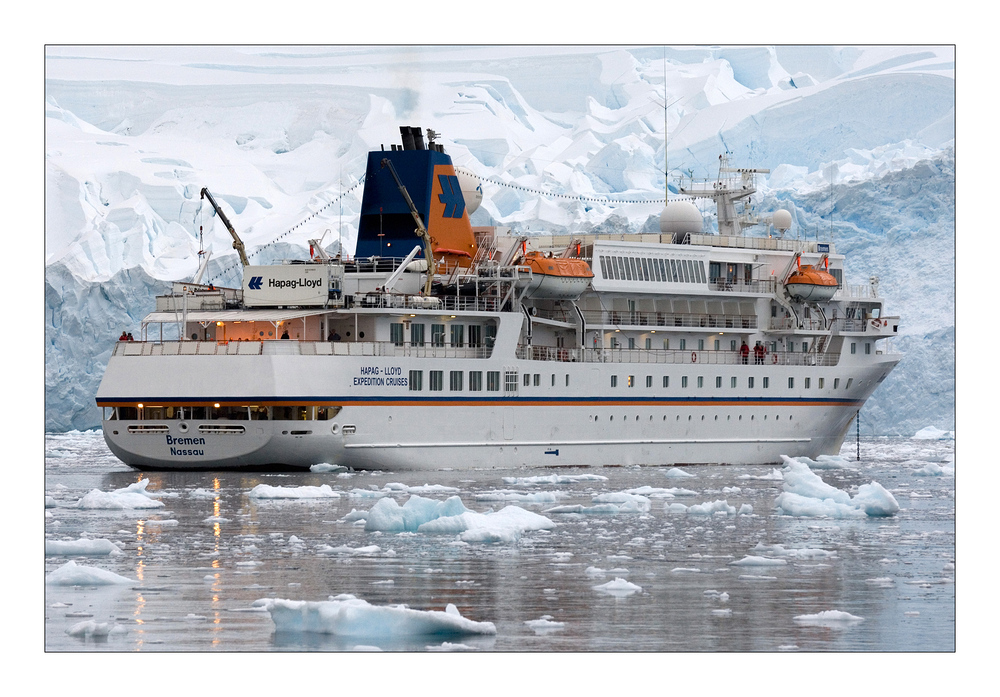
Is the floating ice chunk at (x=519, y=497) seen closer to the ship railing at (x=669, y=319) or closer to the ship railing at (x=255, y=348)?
the ship railing at (x=255, y=348)

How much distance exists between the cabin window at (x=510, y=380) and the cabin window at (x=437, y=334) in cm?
176

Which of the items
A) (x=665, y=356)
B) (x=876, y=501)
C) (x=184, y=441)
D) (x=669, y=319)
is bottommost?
(x=876, y=501)

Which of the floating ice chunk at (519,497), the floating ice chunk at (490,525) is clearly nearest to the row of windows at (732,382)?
the floating ice chunk at (519,497)

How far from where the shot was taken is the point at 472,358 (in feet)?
123

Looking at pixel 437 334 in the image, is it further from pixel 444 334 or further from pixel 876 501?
pixel 876 501

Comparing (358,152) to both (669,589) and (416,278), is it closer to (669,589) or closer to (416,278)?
(416,278)

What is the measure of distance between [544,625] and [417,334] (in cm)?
2054

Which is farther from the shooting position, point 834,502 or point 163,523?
point 834,502

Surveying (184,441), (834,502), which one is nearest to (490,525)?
(834,502)

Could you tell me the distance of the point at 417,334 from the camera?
36875 millimetres

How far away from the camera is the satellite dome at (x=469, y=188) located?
143ft

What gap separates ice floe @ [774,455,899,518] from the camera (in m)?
26.9

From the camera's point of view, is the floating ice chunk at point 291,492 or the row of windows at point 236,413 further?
the row of windows at point 236,413

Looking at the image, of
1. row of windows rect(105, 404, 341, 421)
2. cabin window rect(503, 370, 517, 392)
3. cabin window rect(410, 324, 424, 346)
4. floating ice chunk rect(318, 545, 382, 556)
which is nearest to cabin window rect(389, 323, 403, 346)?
cabin window rect(410, 324, 424, 346)
